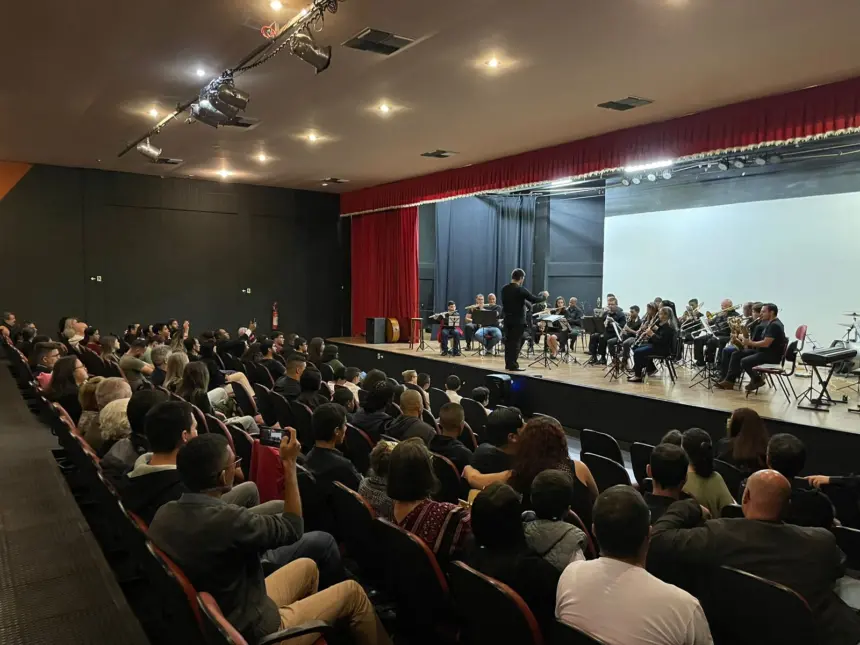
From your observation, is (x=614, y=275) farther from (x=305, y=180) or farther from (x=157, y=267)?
(x=157, y=267)

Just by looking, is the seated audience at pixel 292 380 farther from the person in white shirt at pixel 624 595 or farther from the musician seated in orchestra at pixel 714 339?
the musician seated in orchestra at pixel 714 339

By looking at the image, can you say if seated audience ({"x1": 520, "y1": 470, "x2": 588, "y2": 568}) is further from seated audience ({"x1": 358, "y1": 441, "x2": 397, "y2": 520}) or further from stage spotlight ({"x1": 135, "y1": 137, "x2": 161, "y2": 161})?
stage spotlight ({"x1": 135, "y1": 137, "x2": 161, "y2": 161})

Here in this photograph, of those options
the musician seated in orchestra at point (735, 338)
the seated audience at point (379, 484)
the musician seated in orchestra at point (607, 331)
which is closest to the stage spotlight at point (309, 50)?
the seated audience at point (379, 484)

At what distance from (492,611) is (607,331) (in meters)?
7.84

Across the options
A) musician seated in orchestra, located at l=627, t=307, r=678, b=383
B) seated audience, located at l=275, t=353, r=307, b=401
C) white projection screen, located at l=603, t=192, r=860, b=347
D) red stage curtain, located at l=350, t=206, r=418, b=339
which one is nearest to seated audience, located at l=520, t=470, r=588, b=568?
seated audience, located at l=275, t=353, r=307, b=401

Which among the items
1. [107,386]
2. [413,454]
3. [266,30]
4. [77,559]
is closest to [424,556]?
[413,454]

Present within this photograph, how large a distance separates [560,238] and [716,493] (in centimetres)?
1193

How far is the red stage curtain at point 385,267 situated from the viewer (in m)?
12.7

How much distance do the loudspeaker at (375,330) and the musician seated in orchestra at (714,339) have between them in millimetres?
6077

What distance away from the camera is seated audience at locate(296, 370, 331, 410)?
447cm

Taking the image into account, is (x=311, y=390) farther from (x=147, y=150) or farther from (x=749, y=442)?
(x=147, y=150)

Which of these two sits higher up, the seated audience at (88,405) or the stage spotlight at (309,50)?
the stage spotlight at (309,50)

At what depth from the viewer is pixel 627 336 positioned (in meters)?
9.05

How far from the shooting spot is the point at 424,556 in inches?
79.2
